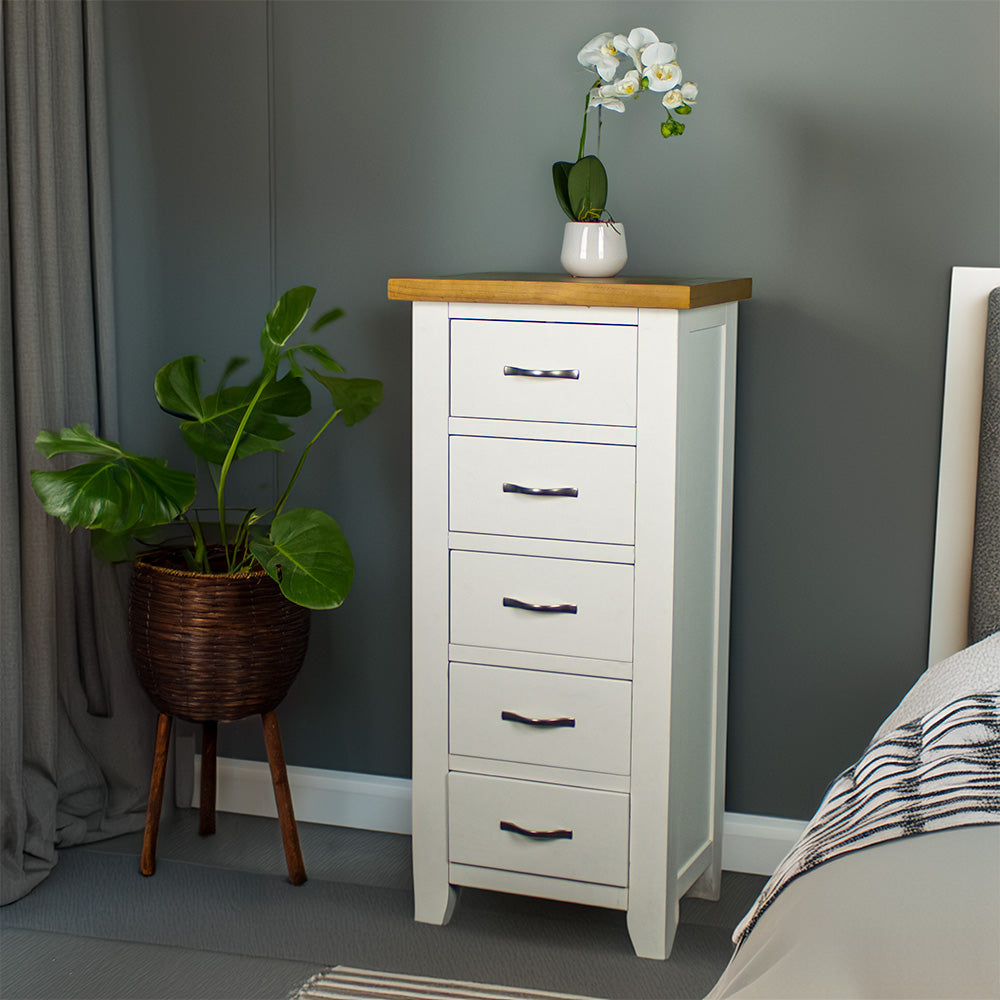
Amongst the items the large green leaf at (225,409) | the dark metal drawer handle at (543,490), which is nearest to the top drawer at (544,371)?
the dark metal drawer handle at (543,490)

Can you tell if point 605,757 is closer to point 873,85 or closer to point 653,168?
point 653,168

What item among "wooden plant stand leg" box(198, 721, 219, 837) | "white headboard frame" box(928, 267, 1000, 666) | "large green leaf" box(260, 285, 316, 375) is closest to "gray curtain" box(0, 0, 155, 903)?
"wooden plant stand leg" box(198, 721, 219, 837)

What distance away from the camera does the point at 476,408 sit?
75.5 inches

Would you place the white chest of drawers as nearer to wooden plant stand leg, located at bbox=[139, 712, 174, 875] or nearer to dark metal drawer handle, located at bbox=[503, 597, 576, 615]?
dark metal drawer handle, located at bbox=[503, 597, 576, 615]

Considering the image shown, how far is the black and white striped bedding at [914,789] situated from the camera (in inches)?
44.0

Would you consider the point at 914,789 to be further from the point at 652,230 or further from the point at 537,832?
the point at 652,230

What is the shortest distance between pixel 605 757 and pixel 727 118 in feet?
3.81

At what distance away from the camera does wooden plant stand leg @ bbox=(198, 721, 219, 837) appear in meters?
2.41

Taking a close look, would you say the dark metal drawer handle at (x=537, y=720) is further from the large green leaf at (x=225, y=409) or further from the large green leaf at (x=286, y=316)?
the large green leaf at (x=286, y=316)

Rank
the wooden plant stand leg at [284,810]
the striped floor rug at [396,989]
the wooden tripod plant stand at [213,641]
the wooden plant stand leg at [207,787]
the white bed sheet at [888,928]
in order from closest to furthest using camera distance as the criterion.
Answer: the white bed sheet at [888,928]
the striped floor rug at [396,989]
the wooden tripod plant stand at [213,641]
the wooden plant stand leg at [284,810]
the wooden plant stand leg at [207,787]

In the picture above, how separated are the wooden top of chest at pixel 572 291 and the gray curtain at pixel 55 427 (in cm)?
72

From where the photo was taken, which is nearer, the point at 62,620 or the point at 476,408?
the point at 476,408

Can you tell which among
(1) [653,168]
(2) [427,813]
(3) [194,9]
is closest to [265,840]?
(2) [427,813]

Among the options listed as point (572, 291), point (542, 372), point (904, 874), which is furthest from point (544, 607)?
point (904, 874)
